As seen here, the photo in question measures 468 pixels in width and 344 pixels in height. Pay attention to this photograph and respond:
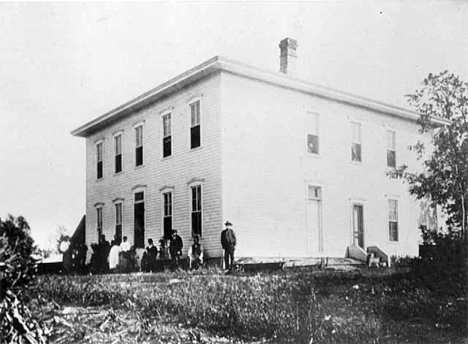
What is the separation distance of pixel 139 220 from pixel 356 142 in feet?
24.0

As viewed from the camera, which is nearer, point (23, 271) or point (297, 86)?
point (23, 271)

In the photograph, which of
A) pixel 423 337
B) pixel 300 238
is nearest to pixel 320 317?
pixel 423 337

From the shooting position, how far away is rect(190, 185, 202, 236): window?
1598cm

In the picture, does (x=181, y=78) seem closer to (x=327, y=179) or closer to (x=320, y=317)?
(x=327, y=179)

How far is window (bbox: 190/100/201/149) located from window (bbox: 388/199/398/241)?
7008mm

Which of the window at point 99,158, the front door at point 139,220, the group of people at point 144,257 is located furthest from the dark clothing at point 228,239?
the window at point 99,158

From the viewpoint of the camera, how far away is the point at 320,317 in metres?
6.91

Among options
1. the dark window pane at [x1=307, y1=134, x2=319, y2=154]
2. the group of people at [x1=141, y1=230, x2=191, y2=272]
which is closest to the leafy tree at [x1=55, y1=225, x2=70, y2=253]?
the group of people at [x1=141, y1=230, x2=191, y2=272]

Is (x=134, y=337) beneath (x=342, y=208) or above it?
beneath

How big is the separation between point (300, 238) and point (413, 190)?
3594 mm

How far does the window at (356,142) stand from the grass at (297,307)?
9166 mm

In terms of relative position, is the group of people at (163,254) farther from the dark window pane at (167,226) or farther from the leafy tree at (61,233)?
the leafy tree at (61,233)

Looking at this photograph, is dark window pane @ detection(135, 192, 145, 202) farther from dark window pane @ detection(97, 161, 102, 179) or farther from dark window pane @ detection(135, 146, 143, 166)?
dark window pane @ detection(97, 161, 102, 179)

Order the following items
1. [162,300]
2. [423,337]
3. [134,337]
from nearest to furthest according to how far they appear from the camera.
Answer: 1. [134,337]
2. [423,337]
3. [162,300]
